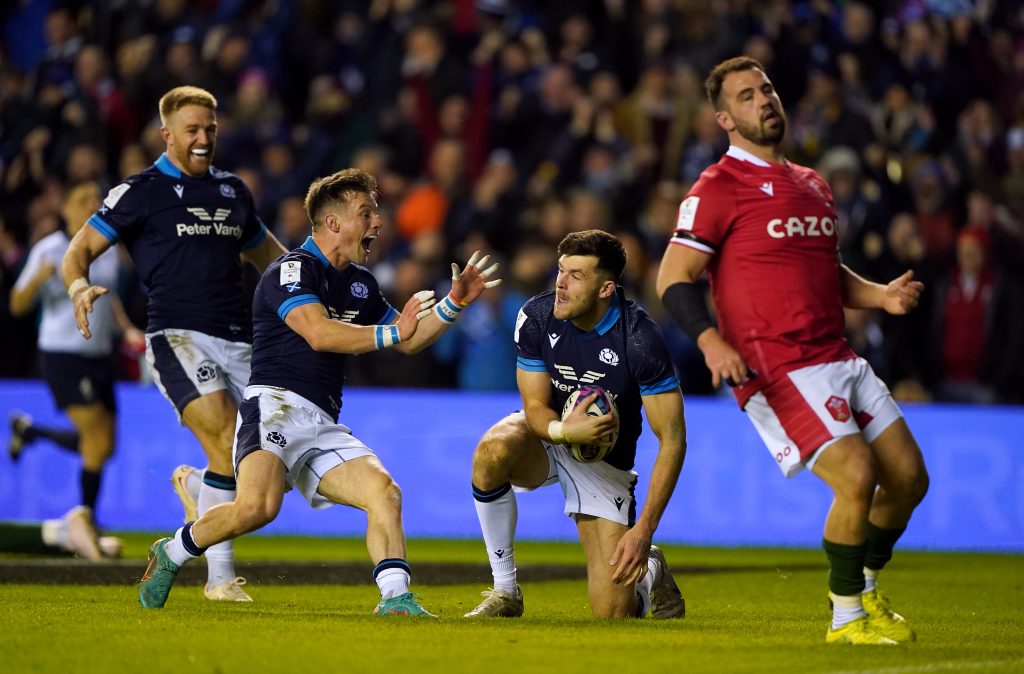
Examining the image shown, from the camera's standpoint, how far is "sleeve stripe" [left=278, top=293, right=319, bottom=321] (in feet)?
25.1

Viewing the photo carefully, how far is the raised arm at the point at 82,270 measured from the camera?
824 centimetres

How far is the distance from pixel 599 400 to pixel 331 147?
1066cm

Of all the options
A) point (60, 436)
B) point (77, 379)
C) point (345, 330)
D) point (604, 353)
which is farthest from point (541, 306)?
point (60, 436)

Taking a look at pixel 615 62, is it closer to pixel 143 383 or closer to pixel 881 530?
pixel 143 383

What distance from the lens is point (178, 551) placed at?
25.3ft

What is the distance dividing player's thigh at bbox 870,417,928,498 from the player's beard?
1.33m

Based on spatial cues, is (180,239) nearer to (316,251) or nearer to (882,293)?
(316,251)

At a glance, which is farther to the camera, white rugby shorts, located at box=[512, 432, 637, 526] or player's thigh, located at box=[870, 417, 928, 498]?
white rugby shorts, located at box=[512, 432, 637, 526]

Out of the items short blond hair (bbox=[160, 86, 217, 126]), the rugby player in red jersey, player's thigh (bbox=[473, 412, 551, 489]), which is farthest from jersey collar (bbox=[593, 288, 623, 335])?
short blond hair (bbox=[160, 86, 217, 126])

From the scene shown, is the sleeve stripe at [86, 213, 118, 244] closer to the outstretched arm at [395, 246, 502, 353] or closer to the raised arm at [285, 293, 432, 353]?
the raised arm at [285, 293, 432, 353]

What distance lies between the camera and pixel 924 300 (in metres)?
14.7

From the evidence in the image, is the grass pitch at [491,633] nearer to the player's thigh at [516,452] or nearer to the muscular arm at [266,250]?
the player's thigh at [516,452]

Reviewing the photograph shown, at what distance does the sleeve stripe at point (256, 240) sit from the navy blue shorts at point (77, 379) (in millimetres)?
3585

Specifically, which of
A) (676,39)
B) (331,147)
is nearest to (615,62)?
(676,39)
